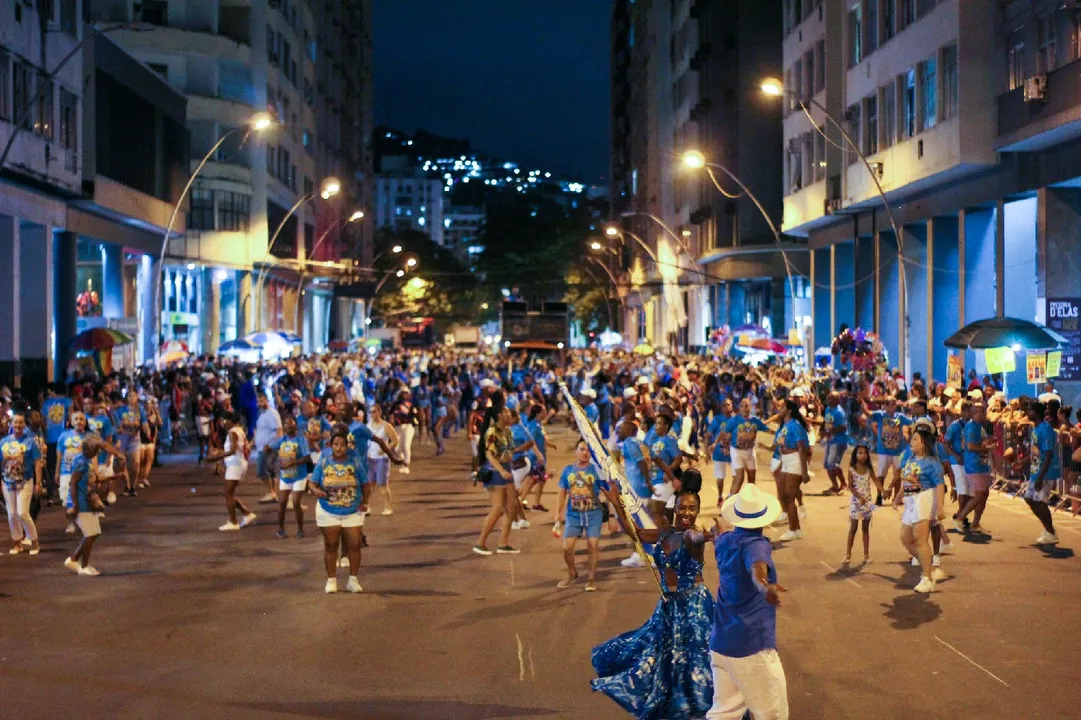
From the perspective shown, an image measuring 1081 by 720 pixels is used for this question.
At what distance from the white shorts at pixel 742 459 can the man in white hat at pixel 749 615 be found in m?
11.7

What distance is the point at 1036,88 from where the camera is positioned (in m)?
27.2

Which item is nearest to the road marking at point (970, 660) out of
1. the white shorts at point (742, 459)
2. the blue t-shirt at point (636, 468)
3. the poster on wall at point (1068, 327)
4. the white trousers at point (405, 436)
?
the blue t-shirt at point (636, 468)

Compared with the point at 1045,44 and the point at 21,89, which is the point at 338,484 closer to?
the point at 1045,44

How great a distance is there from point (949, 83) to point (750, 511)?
26499 mm

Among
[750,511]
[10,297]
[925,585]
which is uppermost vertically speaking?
[10,297]

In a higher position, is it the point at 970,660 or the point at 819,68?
the point at 819,68

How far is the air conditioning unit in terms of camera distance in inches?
1069

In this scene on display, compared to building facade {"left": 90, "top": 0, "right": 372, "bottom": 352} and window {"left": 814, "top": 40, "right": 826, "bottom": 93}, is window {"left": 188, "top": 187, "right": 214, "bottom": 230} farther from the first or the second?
window {"left": 814, "top": 40, "right": 826, "bottom": 93}

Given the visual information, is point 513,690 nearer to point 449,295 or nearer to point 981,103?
point 981,103

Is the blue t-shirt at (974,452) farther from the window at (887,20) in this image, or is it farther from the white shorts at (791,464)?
the window at (887,20)

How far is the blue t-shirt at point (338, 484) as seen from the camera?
13.8 meters

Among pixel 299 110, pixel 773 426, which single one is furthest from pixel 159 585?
pixel 299 110

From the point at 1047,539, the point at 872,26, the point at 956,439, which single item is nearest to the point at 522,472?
the point at 956,439

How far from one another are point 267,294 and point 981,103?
142 feet
